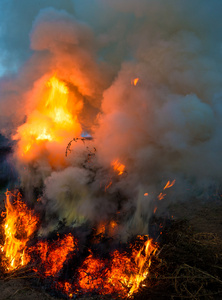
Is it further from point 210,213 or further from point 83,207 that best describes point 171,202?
point 83,207

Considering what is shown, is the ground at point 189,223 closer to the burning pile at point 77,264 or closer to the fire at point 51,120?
the burning pile at point 77,264

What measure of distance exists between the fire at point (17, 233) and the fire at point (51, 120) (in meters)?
3.23

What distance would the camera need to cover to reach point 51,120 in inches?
401

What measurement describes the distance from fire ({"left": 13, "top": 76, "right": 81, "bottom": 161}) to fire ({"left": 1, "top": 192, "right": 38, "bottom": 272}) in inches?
127

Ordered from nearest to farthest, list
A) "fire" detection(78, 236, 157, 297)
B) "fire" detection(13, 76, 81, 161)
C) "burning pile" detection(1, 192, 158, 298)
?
"fire" detection(78, 236, 157, 297)
"burning pile" detection(1, 192, 158, 298)
"fire" detection(13, 76, 81, 161)

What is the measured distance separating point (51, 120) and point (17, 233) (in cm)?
638

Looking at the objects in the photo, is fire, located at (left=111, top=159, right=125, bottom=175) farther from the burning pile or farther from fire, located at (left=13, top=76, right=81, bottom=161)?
the burning pile

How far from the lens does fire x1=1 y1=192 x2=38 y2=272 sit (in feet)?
15.4

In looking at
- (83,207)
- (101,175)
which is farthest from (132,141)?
(83,207)

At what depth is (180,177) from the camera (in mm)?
8047

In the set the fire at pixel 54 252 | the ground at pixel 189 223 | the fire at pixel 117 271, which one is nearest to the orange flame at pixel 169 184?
the ground at pixel 189 223

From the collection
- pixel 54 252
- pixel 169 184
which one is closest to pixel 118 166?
pixel 169 184

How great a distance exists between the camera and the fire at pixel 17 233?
4.68 m

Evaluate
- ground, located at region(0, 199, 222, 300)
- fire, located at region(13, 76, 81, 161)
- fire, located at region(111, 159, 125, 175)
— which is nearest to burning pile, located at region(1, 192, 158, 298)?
ground, located at region(0, 199, 222, 300)
